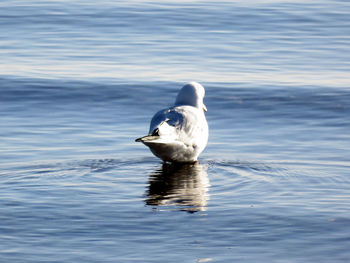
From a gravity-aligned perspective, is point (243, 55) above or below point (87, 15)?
below

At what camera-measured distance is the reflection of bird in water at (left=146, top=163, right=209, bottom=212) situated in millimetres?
7641

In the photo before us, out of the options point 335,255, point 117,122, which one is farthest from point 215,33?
point 335,255

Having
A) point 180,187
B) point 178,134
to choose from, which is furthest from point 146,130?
point 180,187

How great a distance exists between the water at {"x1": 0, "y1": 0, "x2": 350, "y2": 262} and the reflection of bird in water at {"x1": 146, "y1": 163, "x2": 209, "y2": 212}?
0.03m

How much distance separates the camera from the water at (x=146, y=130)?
651cm

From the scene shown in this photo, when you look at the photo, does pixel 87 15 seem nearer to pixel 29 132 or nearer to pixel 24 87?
pixel 24 87

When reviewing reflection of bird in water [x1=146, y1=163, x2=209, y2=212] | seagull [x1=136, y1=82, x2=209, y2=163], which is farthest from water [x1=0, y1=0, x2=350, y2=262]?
seagull [x1=136, y1=82, x2=209, y2=163]

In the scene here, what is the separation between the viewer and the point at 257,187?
27.0 feet

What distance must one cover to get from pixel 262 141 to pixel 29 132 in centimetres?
316

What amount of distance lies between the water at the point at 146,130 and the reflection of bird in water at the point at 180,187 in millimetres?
25

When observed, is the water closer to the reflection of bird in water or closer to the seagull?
the reflection of bird in water

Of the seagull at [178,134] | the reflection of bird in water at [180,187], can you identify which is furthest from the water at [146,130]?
the seagull at [178,134]

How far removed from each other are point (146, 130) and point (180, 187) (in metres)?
2.96

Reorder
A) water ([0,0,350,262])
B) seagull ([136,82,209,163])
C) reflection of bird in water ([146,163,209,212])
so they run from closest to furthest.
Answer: water ([0,0,350,262]) < reflection of bird in water ([146,163,209,212]) < seagull ([136,82,209,163])
